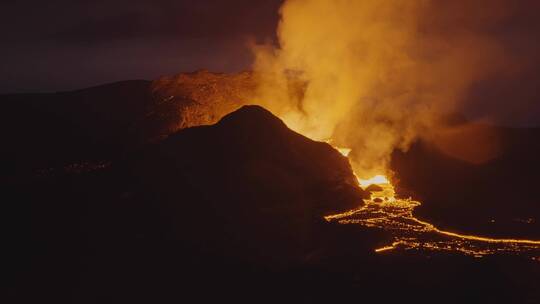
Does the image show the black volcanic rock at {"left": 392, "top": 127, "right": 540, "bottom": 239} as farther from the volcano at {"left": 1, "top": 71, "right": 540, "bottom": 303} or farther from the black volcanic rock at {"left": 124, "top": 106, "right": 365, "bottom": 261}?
the black volcanic rock at {"left": 124, "top": 106, "right": 365, "bottom": 261}

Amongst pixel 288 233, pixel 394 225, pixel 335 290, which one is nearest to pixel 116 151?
pixel 288 233

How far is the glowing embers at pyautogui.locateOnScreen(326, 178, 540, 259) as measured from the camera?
1903cm

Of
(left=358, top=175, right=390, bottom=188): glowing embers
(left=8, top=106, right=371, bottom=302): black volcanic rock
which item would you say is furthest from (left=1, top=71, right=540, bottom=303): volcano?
(left=358, top=175, right=390, bottom=188): glowing embers

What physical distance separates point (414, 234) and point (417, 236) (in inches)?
10.2

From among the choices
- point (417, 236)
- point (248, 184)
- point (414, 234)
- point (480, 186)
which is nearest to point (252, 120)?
point (248, 184)

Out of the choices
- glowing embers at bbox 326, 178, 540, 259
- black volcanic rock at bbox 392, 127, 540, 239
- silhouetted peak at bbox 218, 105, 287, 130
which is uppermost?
silhouetted peak at bbox 218, 105, 287, 130

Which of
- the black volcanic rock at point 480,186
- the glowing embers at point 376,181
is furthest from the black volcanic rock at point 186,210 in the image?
the black volcanic rock at point 480,186

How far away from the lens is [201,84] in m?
40.2

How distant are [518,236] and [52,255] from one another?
58.2ft

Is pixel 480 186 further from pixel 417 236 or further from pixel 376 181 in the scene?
pixel 417 236

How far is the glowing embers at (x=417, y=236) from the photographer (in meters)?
19.0

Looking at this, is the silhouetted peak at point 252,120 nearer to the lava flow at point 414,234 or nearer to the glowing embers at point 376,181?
the glowing embers at point 376,181

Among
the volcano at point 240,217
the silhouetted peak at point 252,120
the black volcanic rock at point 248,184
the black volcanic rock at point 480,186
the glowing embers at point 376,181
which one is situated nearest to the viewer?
the volcano at point 240,217

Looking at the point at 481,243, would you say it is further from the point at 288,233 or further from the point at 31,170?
the point at 31,170
